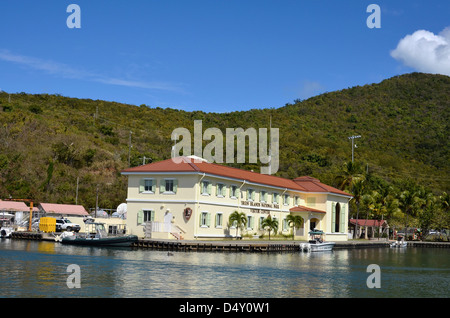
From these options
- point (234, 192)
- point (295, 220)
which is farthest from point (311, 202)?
point (234, 192)

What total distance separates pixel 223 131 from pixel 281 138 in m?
14.3

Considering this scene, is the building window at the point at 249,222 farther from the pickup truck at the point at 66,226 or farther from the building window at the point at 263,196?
the pickup truck at the point at 66,226

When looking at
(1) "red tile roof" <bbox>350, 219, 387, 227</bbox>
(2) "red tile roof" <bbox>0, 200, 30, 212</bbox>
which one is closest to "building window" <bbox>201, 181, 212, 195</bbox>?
(2) "red tile roof" <bbox>0, 200, 30, 212</bbox>

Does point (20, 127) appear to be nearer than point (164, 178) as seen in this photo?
No

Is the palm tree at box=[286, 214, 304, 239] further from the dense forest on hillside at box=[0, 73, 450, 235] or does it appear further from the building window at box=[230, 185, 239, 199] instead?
the dense forest on hillside at box=[0, 73, 450, 235]

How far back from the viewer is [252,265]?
3647 cm

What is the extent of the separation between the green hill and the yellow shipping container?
51.7ft

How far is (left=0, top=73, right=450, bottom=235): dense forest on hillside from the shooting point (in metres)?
81.6

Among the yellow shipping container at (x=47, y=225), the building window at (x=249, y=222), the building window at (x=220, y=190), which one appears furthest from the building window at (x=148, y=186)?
the yellow shipping container at (x=47, y=225)

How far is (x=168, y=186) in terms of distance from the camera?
172 feet

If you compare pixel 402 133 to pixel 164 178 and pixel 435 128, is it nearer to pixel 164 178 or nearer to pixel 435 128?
pixel 435 128
